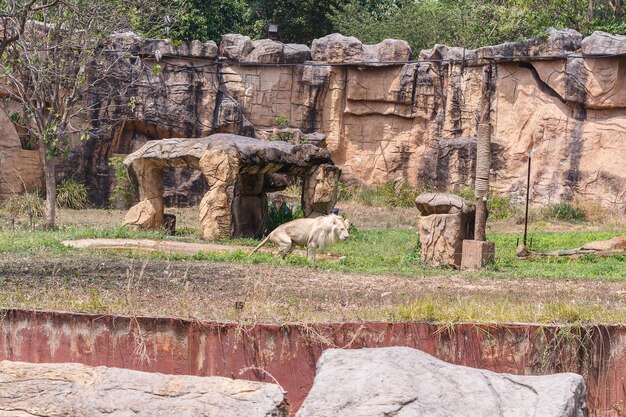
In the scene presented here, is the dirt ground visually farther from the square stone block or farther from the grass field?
the square stone block

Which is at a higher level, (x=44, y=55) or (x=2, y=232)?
(x=44, y=55)

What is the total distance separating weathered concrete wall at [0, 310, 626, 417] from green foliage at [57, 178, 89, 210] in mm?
18586

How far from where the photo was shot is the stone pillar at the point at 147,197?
22.4 m

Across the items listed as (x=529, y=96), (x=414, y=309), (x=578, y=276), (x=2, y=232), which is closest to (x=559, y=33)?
(x=529, y=96)

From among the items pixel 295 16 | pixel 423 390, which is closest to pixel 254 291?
pixel 423 390

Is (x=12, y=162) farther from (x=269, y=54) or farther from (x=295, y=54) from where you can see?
(x=295, y=54)

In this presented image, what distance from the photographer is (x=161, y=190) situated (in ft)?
75.2

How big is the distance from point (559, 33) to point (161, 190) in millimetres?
11480

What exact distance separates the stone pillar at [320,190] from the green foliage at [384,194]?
6.35 m

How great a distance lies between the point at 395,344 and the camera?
30.7 ft

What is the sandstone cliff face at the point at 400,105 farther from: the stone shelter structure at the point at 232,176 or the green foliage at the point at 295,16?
the green foliage at the point at 295,16

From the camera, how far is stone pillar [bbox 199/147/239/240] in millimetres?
21141

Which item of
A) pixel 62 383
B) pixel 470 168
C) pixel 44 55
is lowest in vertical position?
pixel 62 383

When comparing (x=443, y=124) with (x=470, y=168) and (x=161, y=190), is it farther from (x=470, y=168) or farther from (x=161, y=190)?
(x=161, y=190)
